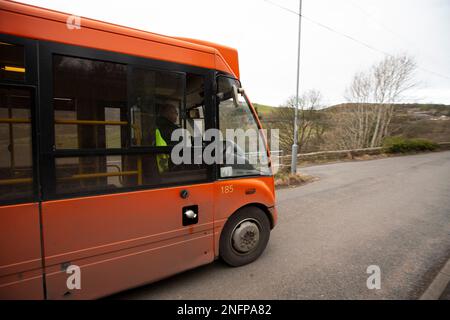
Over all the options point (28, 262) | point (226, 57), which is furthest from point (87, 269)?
point (226, 57)

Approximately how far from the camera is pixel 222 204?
9.46 feet

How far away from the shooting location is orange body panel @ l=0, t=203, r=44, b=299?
1729mm

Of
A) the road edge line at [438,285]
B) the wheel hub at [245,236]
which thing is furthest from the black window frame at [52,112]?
the road edge line at [438,285]

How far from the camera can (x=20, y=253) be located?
1791 millimetres

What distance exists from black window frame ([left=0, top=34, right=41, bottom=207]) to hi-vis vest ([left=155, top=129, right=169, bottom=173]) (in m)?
1.02

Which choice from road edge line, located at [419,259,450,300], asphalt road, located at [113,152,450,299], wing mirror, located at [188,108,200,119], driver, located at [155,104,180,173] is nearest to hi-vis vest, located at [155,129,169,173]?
driver, located at [155,104,180,173]

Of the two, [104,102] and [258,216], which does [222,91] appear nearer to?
[104,102]

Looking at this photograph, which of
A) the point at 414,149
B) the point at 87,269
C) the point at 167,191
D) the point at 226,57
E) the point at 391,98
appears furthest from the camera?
the point at 391,98

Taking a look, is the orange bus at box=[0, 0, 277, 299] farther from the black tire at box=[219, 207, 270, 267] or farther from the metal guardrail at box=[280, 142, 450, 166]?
the metal guardrail at box=[280, 142, 450, 166]

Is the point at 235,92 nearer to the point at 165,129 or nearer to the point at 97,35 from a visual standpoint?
the point at 165,129

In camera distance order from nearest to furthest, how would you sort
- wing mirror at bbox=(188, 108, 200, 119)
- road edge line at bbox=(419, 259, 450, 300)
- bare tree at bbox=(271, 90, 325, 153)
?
road edge line at bbox=(419, 259, 450, 300) < wing mirror at bbox=(188, 108, 200, 119) < bare tree at bbox=(271, 90, 325, 153)

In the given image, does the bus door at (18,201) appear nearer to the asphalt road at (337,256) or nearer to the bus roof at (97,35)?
the bus roof at (97,35)

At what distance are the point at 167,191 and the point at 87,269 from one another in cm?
103

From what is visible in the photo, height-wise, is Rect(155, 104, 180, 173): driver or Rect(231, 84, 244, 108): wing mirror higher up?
Rect(231, 84, 244, 108): wing mirror
